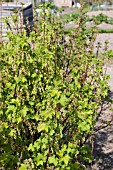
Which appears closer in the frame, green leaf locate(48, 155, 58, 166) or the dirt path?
green leaf locate(48, 155, 58, 166)

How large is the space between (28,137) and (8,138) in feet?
2.09

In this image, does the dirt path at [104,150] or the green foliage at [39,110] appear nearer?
the green foliage at [39,110]

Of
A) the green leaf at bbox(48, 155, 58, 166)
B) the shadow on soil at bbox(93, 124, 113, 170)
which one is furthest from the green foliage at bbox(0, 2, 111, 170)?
the shadow on soil at bbox(93, 124, 113, 170)

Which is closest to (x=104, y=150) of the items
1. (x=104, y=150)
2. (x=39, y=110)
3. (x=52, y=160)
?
(x=104, y=150)

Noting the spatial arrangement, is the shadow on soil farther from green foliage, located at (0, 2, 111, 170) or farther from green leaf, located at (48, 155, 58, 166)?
green leaf, located at (48, 155, 58, 166)

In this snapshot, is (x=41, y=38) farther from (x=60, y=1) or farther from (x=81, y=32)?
(x=60, y=1)

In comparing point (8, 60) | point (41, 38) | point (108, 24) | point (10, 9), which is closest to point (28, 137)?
point (8, 60)

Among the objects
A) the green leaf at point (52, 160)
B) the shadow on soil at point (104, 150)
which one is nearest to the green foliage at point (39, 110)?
the green leaf at point (52, 160)

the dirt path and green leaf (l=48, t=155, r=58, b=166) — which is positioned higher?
green leaf (l=48, t=155, r=58, b=166)

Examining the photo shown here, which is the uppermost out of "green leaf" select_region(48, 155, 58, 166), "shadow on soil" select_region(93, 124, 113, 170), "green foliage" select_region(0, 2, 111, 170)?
"green foliage" select_region(0, 2, 111, 170)

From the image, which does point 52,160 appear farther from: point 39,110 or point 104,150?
point 104,150

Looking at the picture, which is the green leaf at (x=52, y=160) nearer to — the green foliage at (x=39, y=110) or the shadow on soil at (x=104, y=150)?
the green foliage at (x=39, y=110)

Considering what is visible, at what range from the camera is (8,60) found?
355 cm

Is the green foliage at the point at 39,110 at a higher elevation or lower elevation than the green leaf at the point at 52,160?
higher
